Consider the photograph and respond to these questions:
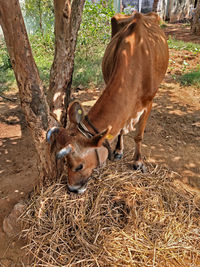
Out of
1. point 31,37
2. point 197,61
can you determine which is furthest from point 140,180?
point 31,37

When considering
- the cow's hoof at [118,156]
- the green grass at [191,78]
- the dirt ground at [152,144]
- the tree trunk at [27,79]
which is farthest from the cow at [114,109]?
the green grass at [191,78]

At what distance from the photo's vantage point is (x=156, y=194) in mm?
2934

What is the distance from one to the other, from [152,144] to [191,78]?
3487 mm

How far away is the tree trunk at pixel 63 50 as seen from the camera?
2637mm

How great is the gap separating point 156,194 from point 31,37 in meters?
10.1

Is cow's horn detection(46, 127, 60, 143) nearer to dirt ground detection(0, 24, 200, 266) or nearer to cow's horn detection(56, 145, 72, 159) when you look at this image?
cow's horn detection(56, 145, 72, 159)

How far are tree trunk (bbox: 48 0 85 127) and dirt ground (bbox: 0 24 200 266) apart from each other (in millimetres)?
1301

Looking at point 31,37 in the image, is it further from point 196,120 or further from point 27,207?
point 27,207

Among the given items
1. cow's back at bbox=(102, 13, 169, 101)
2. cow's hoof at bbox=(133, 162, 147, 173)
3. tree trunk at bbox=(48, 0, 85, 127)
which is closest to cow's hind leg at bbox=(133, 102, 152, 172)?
cow's hoof at bbox=(133, 162, 147, 173)

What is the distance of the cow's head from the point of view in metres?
2.25

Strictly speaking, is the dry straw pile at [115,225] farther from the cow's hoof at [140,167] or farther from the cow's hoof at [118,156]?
the cow's hoof at [118,156]

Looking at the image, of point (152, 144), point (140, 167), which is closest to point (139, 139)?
point (140, 167)

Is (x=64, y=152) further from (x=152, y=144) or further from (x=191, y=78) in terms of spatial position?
(x=191, y=78)

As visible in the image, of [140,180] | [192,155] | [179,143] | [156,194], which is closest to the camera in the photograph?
[156,194]
